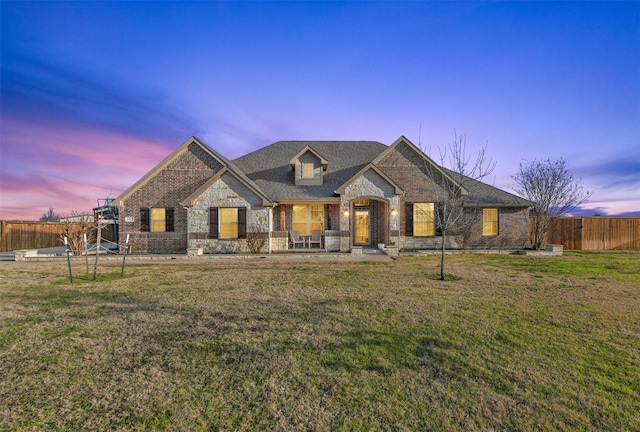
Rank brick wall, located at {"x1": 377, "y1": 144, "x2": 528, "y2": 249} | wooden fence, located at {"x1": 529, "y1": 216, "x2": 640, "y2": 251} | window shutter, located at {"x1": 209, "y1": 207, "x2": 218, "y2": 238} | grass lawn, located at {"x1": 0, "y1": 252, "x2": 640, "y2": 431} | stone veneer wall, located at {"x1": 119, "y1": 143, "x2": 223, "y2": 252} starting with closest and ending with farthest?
grass lawn, located at {"x1": 0, "y1": 252, "x2": 640, "y2": 431} → window shutter, located at {"x1": 209, "y1": 207, "x2": 218, "y2": 238} → stone veneer wall, located at {"x1": 119, "y1": 143, "x2": 223, "y2": 252} → brick wall, located at {"x1": 377, "y1": 144, "x2": 528, "y2": 249} → wooden fence, located at {"x1": 529, "y1": 216, "x2": 640, "y2": 251}

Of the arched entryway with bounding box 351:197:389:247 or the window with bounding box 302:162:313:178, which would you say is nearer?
the arched entryway with bounding box 351:197:389:247

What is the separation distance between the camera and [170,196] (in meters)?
16.2

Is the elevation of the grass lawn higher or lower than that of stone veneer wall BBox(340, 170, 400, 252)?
lower

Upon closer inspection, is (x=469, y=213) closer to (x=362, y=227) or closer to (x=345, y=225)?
(x=362, y=227)

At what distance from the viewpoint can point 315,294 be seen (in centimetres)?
746

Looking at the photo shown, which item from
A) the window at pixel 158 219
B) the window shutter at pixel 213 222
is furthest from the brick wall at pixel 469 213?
the window at pixel 158 219

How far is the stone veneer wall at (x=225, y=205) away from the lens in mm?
14992

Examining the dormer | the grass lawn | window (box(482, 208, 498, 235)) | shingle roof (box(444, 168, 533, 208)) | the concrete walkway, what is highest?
the dormer

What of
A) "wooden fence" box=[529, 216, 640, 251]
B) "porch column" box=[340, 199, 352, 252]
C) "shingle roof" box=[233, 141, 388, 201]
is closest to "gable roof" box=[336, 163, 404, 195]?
"porch column" box=[340, 199, 352, 252]

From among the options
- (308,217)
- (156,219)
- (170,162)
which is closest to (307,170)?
(308,217)

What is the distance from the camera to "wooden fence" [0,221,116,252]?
17938 millimetres

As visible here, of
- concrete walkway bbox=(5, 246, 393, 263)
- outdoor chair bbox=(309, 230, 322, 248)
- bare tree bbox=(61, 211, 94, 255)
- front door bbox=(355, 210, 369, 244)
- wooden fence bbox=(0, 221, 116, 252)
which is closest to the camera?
concrete walkway bbox=(5, 246, 393, 263)

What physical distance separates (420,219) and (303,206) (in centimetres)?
724

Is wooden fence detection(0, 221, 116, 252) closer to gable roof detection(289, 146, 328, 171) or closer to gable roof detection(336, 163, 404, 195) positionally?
gable roof detection(289, 146, 328, 171)
